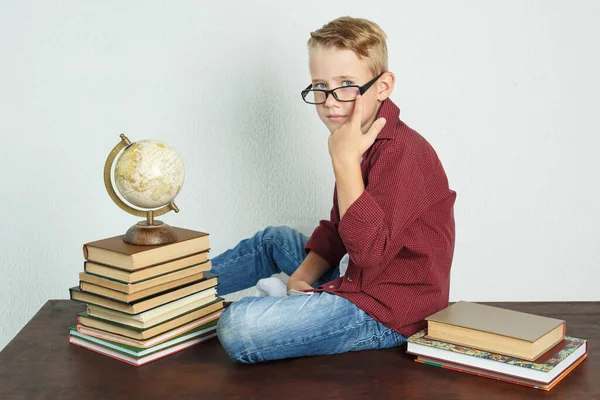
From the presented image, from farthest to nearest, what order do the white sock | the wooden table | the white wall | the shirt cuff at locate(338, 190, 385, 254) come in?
the white wall < the white sock < the shirt cuff at locate(338, 190, 385, 254) < the wooden table

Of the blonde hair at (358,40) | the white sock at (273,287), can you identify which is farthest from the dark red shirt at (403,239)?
the white sock at (273,287)

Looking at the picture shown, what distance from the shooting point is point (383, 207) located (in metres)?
1.85

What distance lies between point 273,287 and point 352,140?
55cm

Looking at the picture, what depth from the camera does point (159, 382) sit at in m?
1.78

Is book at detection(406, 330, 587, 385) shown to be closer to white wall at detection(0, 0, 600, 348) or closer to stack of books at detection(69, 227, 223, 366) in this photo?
stack of books at detection(69, 227, 223, 366)

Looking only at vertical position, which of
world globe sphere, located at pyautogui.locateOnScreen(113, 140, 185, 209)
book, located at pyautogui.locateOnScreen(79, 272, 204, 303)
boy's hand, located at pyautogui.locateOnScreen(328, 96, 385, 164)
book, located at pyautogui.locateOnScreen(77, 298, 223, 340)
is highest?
boy's hand, located at pyautogui.locateOnScreen(328, 96, 385, 164)

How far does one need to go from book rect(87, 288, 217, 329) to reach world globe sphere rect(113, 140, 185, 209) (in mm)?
278

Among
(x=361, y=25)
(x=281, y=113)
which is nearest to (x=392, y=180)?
(x=361, y=25)

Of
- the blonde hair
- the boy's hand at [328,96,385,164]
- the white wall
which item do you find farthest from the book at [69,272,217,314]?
the white wall

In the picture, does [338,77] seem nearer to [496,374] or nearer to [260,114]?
[496,374]

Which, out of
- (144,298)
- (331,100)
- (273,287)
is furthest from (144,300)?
(331,100)

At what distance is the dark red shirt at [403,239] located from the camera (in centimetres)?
186

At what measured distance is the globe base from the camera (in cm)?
191

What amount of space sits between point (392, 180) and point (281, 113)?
1.13 m
